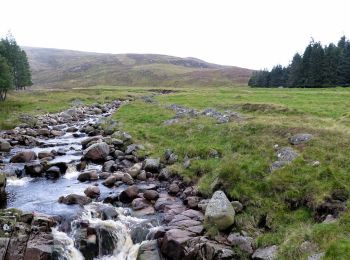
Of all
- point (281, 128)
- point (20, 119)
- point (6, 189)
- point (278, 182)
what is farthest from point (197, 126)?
point (20, 119)

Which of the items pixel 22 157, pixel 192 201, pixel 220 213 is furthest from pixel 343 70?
pixel 220 213

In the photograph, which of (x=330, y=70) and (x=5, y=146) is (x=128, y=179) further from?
(x=330, y=70)

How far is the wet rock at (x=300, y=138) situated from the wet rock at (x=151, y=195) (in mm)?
8444

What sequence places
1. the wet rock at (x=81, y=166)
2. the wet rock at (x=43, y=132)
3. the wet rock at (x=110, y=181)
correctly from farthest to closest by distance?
the wet rock at (x=43, y=132) < the wet rock at (x=81, y=166) < the wet rock at (x=110, y=181)

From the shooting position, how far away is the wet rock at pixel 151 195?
1859cm

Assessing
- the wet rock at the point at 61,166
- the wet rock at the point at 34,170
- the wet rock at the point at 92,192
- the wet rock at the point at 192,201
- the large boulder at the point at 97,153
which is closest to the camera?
the wet rock at the point at 192,201

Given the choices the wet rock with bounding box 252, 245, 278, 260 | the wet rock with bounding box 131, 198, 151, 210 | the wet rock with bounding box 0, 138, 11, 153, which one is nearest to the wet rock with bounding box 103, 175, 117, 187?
the wet rock with bounding box 131, 198, 151, 210

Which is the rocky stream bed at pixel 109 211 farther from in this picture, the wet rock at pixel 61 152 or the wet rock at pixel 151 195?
the wet rock at pixel 61 152

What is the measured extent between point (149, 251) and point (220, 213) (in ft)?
10.9

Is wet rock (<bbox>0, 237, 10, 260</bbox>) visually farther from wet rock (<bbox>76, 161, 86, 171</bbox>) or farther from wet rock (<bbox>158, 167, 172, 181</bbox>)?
wet rock (<bbox>76, 161, 86, 171</bbox>)

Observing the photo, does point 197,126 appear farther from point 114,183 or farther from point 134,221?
point 134,221

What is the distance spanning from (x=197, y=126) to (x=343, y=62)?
68249 millimetres

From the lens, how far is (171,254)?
Answer: 44.8 ft

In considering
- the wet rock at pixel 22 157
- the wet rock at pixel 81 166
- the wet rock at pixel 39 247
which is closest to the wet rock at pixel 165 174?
the wet rock at pixel 81 166
